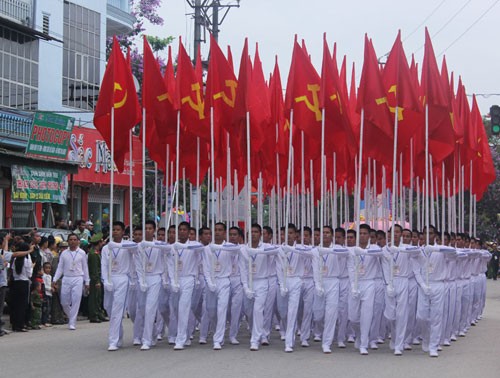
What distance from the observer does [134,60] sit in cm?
3747

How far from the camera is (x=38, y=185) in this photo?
26172mm

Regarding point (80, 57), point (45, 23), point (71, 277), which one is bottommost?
point (71, 277)

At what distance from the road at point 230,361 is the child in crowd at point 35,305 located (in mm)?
2130

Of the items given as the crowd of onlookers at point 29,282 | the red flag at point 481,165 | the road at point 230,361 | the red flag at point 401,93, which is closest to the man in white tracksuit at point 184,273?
the road at point 230,361

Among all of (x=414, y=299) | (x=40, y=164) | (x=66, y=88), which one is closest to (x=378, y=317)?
(x=414, y=299)

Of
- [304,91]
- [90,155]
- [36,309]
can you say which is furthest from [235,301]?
[90,155]

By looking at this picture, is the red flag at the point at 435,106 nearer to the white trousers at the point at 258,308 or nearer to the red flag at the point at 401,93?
the red flag at the point at 401,93

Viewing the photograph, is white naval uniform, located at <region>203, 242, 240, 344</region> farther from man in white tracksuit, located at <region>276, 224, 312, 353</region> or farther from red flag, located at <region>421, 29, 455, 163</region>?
red flag, located at <region>421, 29, 455, 163</region>

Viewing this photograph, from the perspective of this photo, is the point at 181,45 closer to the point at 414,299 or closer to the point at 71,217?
the point at 414,299

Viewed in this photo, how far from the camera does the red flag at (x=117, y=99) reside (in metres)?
14.8

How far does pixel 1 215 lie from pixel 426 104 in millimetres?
15681

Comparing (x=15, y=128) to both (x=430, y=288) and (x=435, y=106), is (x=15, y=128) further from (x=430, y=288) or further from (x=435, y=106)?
(x=430, y=288)

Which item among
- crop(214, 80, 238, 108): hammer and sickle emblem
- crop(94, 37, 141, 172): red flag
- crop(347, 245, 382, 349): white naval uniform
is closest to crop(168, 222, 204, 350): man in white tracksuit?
crop(347, 245, 382, 349): white naval uniform

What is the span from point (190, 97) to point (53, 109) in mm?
14414
